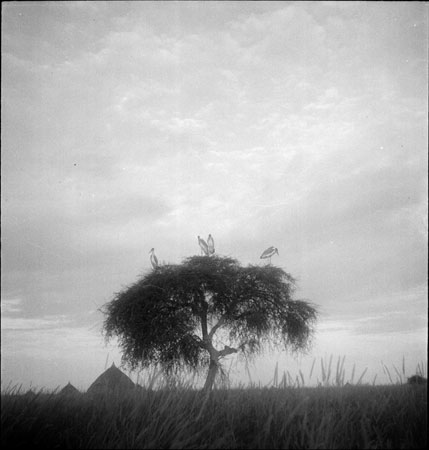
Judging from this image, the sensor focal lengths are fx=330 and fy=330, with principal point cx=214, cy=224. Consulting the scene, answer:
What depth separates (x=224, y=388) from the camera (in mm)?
4664

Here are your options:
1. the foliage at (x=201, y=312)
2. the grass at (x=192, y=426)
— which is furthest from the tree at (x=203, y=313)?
the grass at (x=192, y=426)

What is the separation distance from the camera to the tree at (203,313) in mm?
17625

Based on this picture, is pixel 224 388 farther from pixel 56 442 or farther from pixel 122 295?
pixel 122 295

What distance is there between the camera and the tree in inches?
694

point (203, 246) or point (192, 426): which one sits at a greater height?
point (203, 246)

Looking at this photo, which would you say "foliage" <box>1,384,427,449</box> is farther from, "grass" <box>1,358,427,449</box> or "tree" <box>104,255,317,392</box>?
"tree" <box>104,255,317,392</box>

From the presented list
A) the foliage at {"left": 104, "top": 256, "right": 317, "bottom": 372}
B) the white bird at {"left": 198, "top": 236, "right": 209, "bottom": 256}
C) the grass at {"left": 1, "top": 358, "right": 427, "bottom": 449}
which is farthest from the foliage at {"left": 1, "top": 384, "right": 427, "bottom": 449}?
the white bird at {"left": 198, "top": 236, "right": 209, "bottom": 256}

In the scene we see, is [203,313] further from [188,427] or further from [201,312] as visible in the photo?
[188,427]

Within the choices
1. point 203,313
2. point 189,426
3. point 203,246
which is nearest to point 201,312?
point 203,313

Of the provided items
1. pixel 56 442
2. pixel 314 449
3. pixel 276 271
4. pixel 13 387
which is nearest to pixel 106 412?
pixel 56 442

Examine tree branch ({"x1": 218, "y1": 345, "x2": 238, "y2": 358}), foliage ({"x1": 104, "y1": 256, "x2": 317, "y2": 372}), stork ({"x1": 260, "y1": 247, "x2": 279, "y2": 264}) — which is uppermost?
stork ({"x1": 260, "y1": 247, "x2": 279, "y2": 264})

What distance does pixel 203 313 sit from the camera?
750 inches

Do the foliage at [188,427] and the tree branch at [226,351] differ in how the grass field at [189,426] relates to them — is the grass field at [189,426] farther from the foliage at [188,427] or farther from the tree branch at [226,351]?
the tree branch at [226,351]

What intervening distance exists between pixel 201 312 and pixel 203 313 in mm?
158
